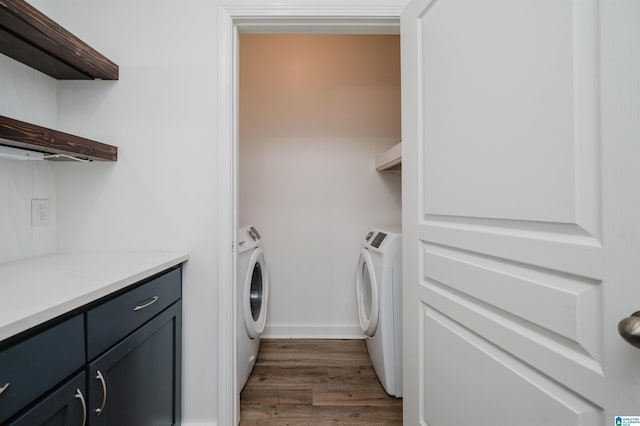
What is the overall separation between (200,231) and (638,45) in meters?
1.50

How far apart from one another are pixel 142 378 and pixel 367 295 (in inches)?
56.5

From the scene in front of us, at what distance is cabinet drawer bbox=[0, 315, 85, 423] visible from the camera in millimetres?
578

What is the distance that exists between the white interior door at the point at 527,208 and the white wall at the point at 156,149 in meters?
A: 0.97

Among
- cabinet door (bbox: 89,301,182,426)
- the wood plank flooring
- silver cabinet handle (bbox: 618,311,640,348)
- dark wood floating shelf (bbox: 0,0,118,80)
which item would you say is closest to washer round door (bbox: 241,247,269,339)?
the wood plank flooring

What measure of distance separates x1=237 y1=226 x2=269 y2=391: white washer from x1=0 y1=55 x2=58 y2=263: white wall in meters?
0.89

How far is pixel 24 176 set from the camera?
3.97ft

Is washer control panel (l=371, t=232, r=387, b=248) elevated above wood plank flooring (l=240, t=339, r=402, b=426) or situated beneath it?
elevated above

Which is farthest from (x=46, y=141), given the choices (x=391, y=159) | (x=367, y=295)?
(x=367, y=295)

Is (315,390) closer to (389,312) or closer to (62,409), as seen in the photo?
(389,312)

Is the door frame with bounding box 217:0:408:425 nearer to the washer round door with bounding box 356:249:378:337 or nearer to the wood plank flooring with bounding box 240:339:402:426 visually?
the wood plank flooring with bounding box 240:339:402:426

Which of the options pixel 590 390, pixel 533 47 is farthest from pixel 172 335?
pixel 533 47

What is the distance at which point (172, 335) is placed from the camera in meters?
1.26

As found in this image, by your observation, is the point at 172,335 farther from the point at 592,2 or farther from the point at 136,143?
the point at 592,2

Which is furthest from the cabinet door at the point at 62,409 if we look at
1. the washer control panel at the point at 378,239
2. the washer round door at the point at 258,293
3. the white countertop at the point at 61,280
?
the washer control panel at the point at 378,239
